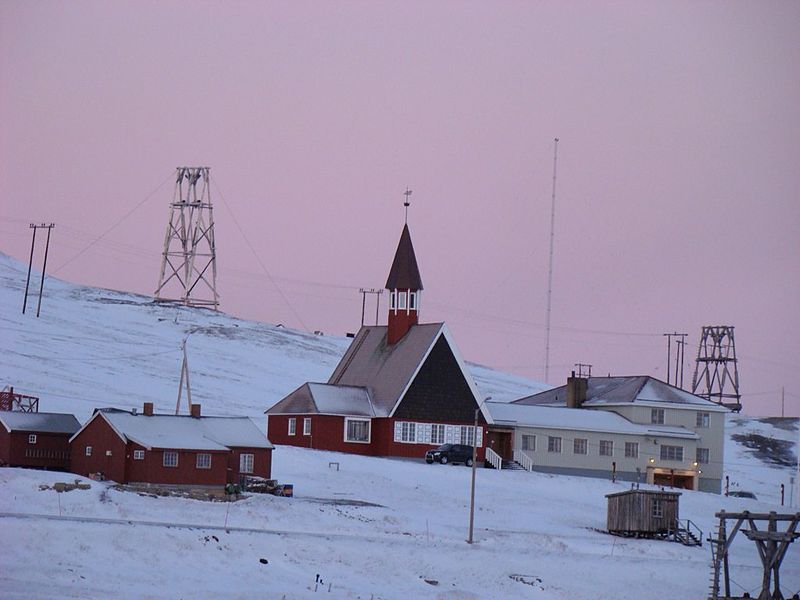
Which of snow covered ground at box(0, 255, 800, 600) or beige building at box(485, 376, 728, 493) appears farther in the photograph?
beige building at box(485, 376, 728, 493)

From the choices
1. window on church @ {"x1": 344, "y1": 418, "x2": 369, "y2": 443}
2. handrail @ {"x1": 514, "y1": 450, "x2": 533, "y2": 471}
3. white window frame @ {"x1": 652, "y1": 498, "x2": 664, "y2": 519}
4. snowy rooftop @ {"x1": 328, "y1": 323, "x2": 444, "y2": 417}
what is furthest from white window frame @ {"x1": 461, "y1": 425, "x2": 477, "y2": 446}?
white window frame @ {"x1": 652, "y1": 498, "x2": 664, "y2": 519}

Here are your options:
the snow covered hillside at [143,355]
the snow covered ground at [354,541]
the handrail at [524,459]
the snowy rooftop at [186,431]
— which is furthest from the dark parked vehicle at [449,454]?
the snow covered hillside at [143,355]

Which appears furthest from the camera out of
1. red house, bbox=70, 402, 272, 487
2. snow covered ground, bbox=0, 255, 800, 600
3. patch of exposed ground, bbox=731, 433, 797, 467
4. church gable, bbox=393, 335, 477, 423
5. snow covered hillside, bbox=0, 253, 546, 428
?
patch of exposed ground, bbox=731, 433, 797, 467

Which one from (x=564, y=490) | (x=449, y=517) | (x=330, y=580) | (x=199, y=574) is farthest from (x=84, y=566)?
(x=564, y=490)

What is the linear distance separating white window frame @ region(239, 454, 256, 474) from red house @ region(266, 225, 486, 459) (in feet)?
47.9

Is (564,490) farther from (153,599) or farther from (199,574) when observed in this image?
(153,599)

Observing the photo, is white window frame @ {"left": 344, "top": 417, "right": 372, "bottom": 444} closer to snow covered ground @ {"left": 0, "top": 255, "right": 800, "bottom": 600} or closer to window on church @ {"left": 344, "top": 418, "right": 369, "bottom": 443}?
window on church @ {"left": 344, "top": 418, "right": 369, "bottom": 443}

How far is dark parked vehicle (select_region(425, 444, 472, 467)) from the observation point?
75.4 metres

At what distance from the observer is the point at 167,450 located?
5828 cm

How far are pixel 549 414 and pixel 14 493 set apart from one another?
39654mm

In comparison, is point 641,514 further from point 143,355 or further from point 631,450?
point 143,355

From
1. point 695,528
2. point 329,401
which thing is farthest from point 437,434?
point 695,528

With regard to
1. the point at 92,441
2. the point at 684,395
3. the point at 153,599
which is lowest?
the point at 153,599

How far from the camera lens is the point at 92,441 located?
6084 centimetres
